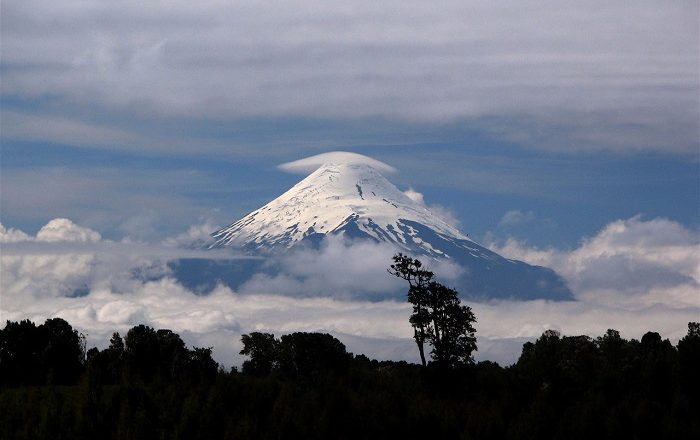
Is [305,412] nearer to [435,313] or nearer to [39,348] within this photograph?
[435,313]

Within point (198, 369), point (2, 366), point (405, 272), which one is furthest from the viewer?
point (2, 366)

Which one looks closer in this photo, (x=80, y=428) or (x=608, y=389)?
(x=80, y=428)

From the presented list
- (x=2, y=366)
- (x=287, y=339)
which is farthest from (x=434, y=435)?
(x=2, y=366)

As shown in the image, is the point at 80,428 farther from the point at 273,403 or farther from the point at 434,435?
the point at 434,435

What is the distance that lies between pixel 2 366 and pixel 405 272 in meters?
52.7

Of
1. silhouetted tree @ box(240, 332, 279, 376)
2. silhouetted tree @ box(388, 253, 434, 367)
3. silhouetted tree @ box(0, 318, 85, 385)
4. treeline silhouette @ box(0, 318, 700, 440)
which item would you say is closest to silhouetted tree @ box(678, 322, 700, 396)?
treeline silhouette @ box(0, 318, 700, 440)

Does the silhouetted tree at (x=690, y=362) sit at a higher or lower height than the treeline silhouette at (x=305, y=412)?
higher

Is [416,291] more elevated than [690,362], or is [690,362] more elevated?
[416,291]

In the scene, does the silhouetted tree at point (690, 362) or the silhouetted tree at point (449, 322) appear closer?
the silhouetted tree at point (690, 362)

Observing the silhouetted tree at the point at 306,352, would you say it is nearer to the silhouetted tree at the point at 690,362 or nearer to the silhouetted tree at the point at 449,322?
the silhouetted tree at the point at 449,322

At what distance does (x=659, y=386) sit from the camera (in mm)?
69750

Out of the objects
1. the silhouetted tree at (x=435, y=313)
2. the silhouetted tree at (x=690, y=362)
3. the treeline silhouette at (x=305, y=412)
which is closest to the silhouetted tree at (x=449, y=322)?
the silhouetted tree at (x=435, y=313)

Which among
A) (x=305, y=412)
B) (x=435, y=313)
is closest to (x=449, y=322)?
(x=435, y=313)

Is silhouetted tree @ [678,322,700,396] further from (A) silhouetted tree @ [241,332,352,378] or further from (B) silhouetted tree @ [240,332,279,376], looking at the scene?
(B) silhouetted tree @ [240,332,279,376]
